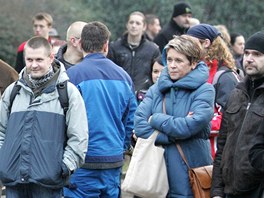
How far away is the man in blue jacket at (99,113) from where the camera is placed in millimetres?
8008

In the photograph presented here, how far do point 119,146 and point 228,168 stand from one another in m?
1.71

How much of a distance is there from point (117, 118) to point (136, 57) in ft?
15.8

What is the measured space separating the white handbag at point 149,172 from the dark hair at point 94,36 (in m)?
1.27

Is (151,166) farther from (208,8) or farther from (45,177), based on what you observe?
(208,8)

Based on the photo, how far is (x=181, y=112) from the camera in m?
7.29

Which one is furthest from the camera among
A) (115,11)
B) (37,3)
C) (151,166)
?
(115,11)

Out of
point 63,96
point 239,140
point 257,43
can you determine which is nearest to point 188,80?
point 257,43

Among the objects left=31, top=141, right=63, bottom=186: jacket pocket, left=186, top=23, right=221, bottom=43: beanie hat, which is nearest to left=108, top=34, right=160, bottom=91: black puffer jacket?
left=186, top=23, right=221, bottom=43: beanie hat

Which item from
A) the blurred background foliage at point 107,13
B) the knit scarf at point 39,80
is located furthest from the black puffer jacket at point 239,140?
the blurred background foliage at point 107,13

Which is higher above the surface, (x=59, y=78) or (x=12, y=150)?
(x=59, y=78)

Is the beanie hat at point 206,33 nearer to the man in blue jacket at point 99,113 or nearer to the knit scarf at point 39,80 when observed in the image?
the man in blue jacket at point 99,113

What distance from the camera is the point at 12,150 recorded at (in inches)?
277

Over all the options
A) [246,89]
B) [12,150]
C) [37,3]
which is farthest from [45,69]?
[37,3]

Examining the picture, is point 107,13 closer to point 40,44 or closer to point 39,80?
point 40,44
